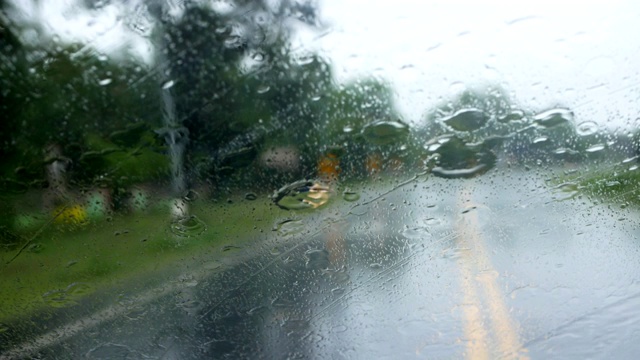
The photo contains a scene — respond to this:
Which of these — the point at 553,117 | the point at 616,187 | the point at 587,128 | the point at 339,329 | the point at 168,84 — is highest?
the point at 168,84

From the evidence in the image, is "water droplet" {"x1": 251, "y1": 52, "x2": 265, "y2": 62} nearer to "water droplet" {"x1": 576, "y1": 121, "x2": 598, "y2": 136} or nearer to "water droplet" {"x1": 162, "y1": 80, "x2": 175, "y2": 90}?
"water droplet" {"x1": 162, "y1": 80, "x2": 175, "y2": 90}

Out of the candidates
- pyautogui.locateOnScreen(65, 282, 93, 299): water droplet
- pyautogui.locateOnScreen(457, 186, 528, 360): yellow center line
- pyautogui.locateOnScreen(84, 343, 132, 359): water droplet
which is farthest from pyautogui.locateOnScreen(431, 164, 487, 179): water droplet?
pyautogui.locateOnScreen(65, 282, 93, 299): water droplet

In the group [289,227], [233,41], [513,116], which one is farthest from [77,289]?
[513,116]

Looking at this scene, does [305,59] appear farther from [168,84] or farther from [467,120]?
[467,120]

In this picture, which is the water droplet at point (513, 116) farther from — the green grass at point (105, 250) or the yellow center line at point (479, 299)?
the green grass at point (105, 250)

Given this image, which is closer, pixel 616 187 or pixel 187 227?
pixel 187 227

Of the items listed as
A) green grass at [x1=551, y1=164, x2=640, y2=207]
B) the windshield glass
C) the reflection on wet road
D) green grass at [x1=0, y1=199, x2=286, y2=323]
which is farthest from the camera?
green grass at [x1=551, y1=164, x2=640, y2=207]

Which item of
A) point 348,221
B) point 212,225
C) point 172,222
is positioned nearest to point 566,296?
point 348,221

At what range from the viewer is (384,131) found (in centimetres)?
415

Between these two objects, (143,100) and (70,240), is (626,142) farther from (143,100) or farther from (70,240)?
(70,240)

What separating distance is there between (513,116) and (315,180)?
4.32 ft

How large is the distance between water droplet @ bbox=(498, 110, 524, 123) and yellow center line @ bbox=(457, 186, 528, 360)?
52cm

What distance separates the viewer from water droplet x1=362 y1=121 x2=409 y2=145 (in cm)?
413

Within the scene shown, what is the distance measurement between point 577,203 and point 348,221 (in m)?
1.52
